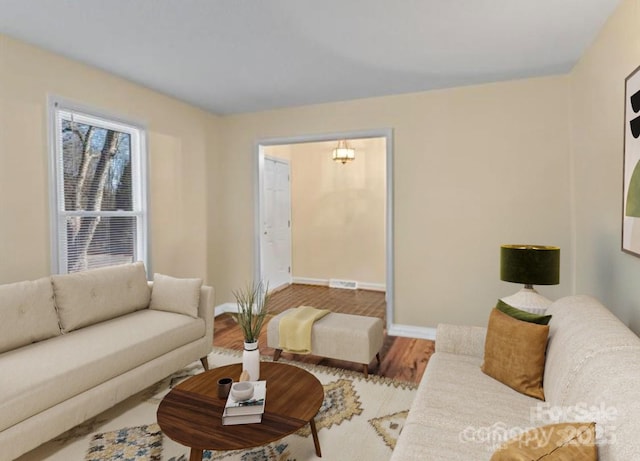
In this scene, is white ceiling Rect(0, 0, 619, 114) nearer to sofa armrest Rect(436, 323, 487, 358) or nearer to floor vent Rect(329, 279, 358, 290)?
sofa armrest Rect(436, 323, 487, 358)

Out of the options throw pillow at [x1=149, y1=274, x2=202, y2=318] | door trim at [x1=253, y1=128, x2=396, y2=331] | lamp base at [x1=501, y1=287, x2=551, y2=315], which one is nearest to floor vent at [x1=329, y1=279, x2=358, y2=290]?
door trim at [x1=253, y1=128, x2=396, y2=331]

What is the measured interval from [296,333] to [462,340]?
4.36 ft

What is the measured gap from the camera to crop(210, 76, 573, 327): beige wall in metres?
3.47

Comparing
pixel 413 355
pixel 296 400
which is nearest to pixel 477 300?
pixel 413 355

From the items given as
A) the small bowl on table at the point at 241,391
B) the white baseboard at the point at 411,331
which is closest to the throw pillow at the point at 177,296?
the small bowl on table at the point at 241,391

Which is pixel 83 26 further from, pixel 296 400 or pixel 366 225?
pixel 366 225

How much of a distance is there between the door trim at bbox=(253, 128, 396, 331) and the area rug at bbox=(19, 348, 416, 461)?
1419mm

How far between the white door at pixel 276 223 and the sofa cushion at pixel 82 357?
2774mm

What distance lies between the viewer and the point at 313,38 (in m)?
2.69

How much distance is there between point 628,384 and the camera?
3.64 ft

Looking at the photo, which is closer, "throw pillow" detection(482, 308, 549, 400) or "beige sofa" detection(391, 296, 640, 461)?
"beige sofa" detection(391, 296, 640, 461)

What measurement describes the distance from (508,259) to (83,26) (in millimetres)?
3338

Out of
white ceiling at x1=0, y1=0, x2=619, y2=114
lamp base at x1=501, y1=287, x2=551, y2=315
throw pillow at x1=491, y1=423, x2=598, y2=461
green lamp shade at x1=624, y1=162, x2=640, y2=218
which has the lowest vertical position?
throw pillow at x1=491, y1=423, x2=598, y2=461

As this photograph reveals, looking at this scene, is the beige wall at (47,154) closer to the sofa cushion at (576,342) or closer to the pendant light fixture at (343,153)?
the pendant light fixture at (343,153)
